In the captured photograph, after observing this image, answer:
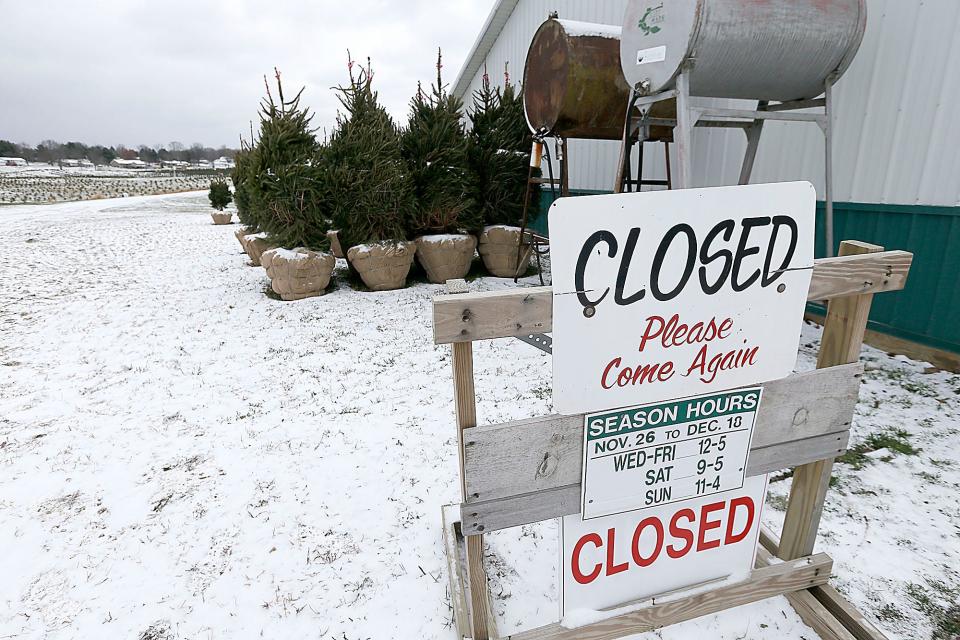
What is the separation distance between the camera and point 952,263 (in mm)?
3600

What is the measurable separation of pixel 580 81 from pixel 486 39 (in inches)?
409

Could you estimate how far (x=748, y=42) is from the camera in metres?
3.40

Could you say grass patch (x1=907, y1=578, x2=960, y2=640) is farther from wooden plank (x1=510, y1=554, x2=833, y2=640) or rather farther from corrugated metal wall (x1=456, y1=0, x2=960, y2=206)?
corrugated metal wall (x1=456, y1=0, x2=960, y2=206)

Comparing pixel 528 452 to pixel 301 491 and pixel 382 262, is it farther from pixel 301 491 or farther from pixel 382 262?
pixel 382 262

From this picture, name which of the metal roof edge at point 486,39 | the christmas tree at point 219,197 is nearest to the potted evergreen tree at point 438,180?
the metal roof edge at point 486,39

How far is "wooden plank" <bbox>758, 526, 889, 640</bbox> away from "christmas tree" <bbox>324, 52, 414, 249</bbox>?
5.77 meters

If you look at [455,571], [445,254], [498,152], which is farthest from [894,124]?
[445,254]

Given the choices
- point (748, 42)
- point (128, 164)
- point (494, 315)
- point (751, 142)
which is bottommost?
point (494, 315)

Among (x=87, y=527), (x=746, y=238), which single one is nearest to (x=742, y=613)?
(x=746, y=238)

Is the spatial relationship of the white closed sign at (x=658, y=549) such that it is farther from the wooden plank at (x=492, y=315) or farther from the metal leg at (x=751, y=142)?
the metal leg at (x=751, y=142)

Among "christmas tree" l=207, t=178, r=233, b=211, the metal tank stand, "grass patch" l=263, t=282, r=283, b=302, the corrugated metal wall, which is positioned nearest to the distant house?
"christmas tree" l=207, t=178, r=233, b=211

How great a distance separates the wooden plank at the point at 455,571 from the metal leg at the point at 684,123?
2900mm

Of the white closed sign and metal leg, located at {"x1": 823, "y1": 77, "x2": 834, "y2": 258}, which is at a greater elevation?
metal leg, located at {"x1": 823, "y1": 77, "x2": 834, "y2": 258}

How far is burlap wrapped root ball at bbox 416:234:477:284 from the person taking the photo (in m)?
6.79
